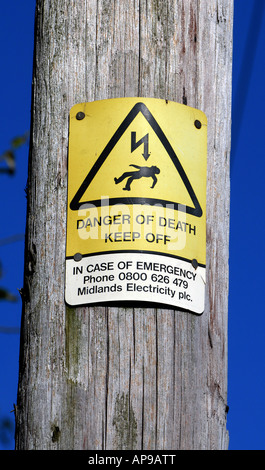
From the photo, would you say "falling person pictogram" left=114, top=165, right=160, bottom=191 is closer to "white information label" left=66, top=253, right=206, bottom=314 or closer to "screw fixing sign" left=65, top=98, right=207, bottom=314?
"screw fixing sign" left=65, top=98, right=207, bottom=314

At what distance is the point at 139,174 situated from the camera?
8.18 ft

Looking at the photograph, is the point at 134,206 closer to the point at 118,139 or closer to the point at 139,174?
the point at 139,174

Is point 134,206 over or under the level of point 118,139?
under

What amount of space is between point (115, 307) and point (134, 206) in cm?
26

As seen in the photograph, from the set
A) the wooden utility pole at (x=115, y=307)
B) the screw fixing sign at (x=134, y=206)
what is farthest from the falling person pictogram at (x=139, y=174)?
the wooden utility pole at (x=115, y=307)

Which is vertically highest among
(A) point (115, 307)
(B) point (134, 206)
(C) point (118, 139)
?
(C) point (118, 139)

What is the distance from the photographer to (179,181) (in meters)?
2.55

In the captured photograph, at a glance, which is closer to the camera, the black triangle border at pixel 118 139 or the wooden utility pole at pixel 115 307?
the wooden utility pole at pixel 115 307

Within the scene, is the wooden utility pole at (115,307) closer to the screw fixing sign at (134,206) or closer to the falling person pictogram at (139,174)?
the screw fixing sign at (134,206)

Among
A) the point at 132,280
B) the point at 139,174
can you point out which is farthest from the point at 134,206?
the point at 132,280

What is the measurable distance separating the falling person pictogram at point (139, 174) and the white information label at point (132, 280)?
186mm

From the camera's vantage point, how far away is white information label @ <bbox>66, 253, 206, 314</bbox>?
246 cm

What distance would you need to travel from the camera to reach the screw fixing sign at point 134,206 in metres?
2.47

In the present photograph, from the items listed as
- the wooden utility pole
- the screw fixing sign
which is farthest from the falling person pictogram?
the wooden utility pole
